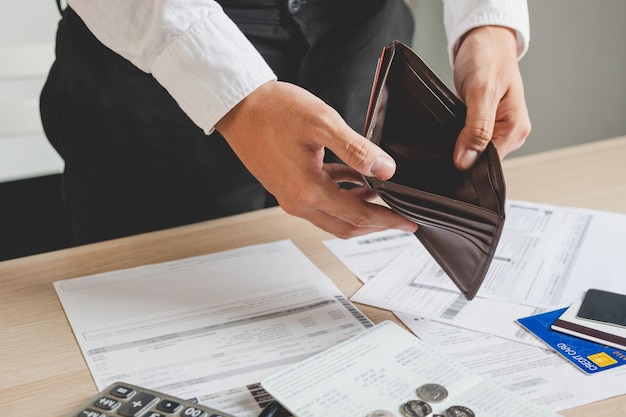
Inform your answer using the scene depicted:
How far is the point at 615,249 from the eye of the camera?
2.71ft

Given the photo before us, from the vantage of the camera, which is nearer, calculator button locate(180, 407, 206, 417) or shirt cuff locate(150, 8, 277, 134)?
calculator button locate(180, 407, 206, 417)

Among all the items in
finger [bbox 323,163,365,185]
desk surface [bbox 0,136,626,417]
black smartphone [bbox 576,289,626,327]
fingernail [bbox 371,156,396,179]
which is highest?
fingernail [bbox 371,156,396,179]

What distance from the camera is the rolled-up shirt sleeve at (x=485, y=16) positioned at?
0.86 metres


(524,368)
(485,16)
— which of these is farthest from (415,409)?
(485,16)

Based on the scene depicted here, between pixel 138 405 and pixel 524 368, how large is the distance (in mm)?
306

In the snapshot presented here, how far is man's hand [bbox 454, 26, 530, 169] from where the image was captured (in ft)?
2.42

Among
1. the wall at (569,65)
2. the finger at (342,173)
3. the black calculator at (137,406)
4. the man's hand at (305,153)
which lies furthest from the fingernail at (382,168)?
the wall at (569,65)

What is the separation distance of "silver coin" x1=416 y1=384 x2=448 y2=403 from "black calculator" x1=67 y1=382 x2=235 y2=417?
0.14 metres

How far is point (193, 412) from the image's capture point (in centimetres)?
53

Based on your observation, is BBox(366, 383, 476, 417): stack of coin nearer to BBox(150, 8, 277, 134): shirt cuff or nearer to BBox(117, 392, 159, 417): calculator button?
BBox(117, 392, 159, 417): calculator button

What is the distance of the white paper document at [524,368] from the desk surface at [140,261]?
0.05ft

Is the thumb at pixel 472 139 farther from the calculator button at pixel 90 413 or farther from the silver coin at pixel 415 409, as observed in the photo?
the calculator button at pixel 90 413

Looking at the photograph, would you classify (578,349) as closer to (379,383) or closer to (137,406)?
(379,383)

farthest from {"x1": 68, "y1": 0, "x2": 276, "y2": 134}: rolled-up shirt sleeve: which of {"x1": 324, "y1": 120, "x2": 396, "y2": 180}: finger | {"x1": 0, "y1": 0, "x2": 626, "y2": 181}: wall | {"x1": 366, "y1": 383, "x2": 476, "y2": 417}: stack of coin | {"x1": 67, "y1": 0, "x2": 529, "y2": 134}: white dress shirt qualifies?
{"x1": 0, "y1": 0, "x2": 626, "y2": 181}: wall
